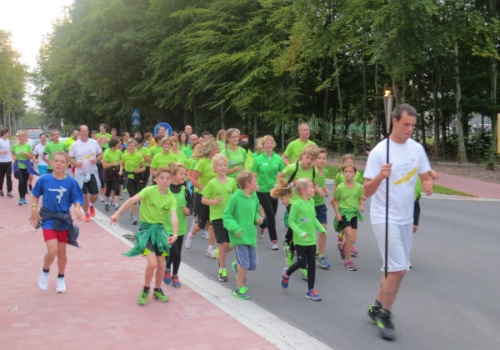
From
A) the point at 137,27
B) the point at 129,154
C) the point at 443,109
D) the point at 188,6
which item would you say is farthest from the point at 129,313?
the point at 137,27

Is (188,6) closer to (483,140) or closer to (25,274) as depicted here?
(483,140)

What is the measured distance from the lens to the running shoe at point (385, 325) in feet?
15.7

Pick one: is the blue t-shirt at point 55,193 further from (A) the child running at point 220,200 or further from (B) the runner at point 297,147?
(B) the runner at point 297,147

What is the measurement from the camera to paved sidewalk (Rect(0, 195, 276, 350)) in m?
4.50

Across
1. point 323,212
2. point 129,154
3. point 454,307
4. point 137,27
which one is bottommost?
point 454,307

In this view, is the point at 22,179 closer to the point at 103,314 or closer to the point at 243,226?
the point at 243,226

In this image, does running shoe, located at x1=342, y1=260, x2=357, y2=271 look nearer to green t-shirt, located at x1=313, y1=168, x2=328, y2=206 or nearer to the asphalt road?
the asphalt road

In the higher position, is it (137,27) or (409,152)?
(137,27)

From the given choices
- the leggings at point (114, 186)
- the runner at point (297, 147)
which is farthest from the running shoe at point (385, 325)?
the leggings at point (114, 186)

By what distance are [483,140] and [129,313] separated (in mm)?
21096

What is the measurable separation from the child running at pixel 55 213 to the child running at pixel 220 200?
158 centimetres

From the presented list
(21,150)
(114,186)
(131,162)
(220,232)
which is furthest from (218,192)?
(21,150)

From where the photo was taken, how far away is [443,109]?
1037 inches

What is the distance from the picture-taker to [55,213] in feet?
19.7
